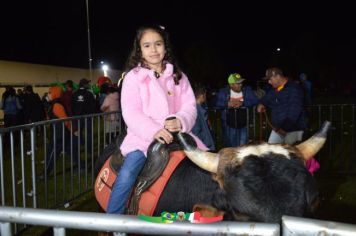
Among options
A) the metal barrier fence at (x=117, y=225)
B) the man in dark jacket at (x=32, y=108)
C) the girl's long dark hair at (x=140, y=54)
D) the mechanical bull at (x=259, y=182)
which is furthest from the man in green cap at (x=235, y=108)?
the metal barrier fence at (x=117, y=225)

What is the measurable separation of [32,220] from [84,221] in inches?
10.1

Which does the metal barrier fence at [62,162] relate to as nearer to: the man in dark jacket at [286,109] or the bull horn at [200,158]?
the man in dark jacket at [286,109]

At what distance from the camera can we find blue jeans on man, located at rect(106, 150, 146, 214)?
3527 millimetres

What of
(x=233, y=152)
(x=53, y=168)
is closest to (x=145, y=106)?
(x=233, y=152)

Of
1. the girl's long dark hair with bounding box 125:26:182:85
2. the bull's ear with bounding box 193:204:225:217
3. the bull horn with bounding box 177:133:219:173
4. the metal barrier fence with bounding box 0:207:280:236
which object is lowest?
the bull's ear with bounding box 193:204:225:217

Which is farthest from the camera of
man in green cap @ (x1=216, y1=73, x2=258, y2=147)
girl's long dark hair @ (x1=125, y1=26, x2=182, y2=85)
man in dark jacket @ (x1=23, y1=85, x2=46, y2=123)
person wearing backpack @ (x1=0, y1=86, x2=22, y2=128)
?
person wearing backpack @ (x1=0, y1=86, x2=22, y2=128)

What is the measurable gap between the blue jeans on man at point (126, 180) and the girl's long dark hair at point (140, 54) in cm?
83

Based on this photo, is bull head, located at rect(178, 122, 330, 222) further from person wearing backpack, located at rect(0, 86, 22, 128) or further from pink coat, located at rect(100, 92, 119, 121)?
person wearing backpack, located at rect(0, 86, 22, 128)

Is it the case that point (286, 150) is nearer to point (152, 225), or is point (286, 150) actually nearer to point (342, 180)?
point (152, 225)

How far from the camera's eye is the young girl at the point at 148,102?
3.50 m

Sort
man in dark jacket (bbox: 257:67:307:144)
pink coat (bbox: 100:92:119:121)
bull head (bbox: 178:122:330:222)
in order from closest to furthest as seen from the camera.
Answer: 1. bull head (bbox: 178:122:330:222)
2. man in dark jacket (bbox: 257:67:307:144)
3. pink coat (bbox: 100:92:119:121)

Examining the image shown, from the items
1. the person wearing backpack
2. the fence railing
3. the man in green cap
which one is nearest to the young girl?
the fence railing

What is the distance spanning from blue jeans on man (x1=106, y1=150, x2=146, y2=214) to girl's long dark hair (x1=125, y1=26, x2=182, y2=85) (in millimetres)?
834

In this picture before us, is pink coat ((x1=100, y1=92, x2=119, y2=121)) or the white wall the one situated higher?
the white wall
